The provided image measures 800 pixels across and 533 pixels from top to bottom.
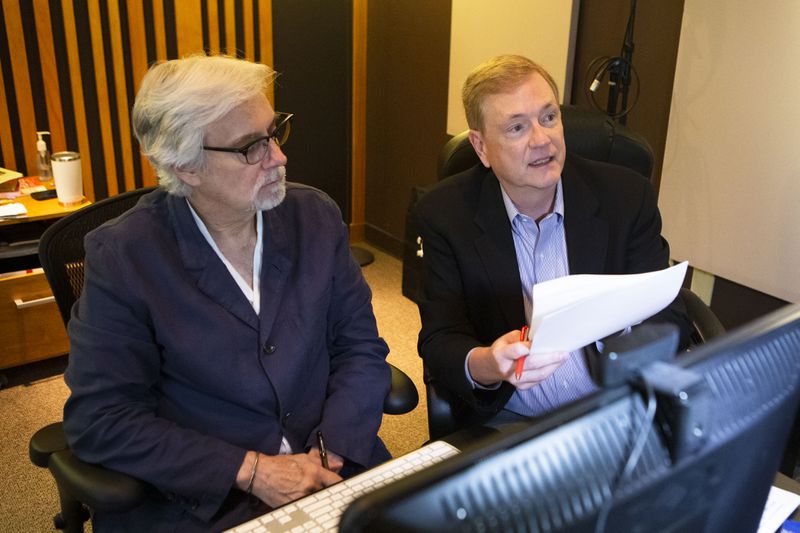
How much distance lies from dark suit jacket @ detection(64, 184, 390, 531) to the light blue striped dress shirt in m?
0.35

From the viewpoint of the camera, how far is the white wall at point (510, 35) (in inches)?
121

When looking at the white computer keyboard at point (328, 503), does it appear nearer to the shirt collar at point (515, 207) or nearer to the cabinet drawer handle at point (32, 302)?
the shirt collar at point (515, 207)

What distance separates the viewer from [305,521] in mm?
1029

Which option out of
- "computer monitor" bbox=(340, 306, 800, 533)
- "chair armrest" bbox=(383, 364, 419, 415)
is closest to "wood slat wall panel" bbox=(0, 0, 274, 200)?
"chair armrest" bbox=(383, 364, 419, 415)

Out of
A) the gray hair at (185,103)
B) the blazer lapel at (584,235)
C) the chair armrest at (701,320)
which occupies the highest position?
the gray hair at (185,103)

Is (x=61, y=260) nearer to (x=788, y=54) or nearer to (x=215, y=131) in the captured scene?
(x=215, y=131)

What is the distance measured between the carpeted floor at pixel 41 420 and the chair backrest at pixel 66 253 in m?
1.06

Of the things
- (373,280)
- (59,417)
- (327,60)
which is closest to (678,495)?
(59,417)

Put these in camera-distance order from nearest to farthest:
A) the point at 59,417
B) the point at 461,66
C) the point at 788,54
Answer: the point at 788,54, the point at 59,417, the point at 461,66

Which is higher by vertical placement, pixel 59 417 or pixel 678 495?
pixel 678 495

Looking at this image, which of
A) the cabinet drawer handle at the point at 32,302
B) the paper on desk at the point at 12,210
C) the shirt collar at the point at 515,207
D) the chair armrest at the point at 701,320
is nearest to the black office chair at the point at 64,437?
the shirt collar at the point at 515,207

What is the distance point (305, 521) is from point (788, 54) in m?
2.07

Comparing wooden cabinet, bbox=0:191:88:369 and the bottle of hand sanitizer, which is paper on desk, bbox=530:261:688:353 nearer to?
wooden cabinet, bbox=0:191:88:369

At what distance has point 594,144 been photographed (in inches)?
72.9
